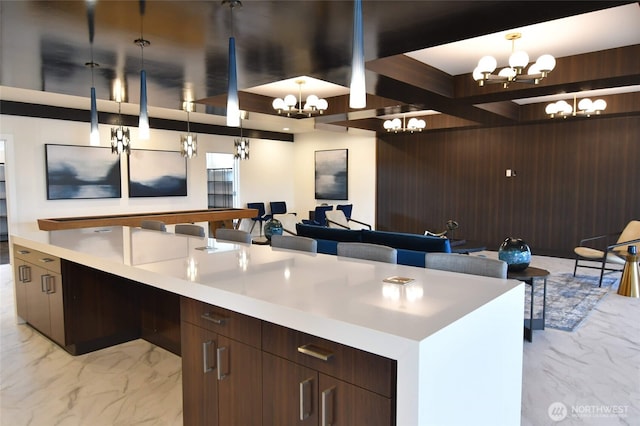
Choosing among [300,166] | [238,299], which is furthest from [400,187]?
[238,299]

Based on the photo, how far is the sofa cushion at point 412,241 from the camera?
12.9 feet

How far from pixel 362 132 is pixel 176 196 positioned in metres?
4.50

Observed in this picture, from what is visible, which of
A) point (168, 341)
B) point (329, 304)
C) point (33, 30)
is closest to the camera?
point (329, 304)

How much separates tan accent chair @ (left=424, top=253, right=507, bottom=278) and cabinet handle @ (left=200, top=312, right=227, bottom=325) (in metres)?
1.23

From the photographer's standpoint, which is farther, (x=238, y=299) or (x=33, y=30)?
(x=33, y=30)

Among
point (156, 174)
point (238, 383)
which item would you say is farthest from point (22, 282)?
point (156, 174)

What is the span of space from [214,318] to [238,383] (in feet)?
1.03

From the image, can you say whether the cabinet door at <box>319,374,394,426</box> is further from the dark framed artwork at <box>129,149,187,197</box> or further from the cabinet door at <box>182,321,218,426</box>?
the dark framed artwork at <box>129,149,187,197</box>

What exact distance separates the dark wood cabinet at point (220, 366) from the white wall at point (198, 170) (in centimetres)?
655

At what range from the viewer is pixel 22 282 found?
4035mm

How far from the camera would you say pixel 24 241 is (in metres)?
3.72

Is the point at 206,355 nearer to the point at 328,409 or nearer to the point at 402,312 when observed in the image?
the point at 328,409

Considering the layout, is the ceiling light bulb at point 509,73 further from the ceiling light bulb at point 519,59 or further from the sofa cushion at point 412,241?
the sofa cushion at point 412,241

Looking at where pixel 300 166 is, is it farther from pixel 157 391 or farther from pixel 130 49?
pixel 157 391
